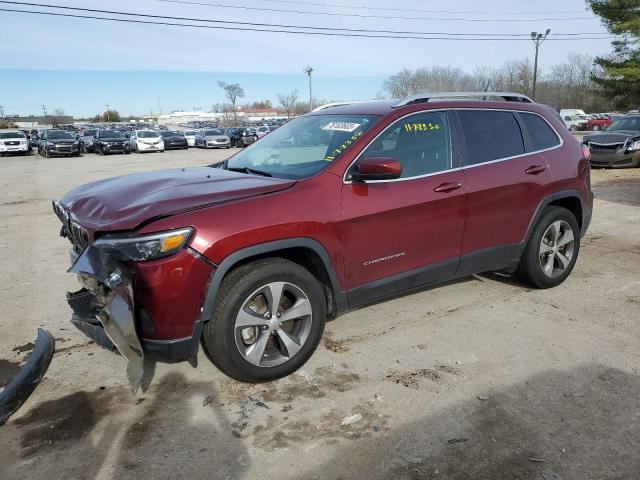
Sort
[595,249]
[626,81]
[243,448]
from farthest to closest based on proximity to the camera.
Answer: [626,81], [595,249], [243,448]

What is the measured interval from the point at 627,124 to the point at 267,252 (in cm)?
1601

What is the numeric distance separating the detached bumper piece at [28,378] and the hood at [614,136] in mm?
14958

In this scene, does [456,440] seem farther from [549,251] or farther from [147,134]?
[147,134]

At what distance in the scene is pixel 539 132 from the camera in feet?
15.7

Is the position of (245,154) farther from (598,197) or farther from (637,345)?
(598,197)

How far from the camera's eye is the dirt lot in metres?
2.58

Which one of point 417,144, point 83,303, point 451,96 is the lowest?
point 83,303

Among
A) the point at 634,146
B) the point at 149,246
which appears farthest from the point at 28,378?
the point at 634,146

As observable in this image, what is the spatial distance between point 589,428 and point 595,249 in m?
4.33

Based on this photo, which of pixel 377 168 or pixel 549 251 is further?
pixel 549 251

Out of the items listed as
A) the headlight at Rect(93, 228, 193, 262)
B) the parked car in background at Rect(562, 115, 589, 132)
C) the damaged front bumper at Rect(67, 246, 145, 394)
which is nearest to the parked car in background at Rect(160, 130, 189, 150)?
the damaged front bumper at Rect(67, 246, 145, 394)

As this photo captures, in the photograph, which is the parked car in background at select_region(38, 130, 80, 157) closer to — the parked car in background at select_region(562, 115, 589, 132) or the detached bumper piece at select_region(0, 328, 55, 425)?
the detached bumper piece at select_region(0, 328, 55, 425)

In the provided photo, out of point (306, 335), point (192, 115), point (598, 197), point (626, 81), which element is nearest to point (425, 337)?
point (306, 335)

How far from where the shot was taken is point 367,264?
362cm
